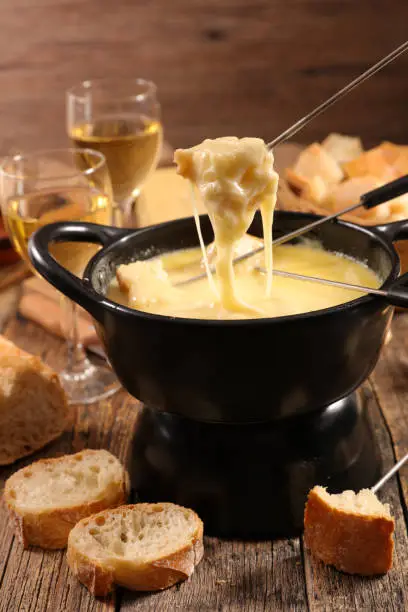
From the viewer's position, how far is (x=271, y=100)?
153 inches

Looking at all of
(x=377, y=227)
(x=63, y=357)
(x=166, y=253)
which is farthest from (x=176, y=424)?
(x=63, y=357)

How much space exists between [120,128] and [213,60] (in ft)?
Answer: 5.25

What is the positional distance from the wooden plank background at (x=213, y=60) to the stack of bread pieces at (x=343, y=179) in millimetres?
1262

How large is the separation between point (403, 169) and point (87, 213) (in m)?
0.96

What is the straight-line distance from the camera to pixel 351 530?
1.34 metres

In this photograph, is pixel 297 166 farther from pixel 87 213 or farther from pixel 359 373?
pixel 359 373

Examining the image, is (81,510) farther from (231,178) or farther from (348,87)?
(348,87)

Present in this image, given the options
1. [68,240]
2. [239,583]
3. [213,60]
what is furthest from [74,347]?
[213,60]

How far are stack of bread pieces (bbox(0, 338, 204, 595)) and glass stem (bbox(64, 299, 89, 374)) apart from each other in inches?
9.5

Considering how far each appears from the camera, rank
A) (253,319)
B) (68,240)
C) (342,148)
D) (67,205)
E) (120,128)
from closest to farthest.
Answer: (253,319) < (68,240) < (67,205) < (120,128) < (342,148)

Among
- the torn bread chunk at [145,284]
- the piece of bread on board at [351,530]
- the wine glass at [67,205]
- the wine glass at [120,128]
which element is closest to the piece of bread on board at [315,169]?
the wine glass at [120,128]

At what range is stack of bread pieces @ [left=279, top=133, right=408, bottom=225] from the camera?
2156 mm

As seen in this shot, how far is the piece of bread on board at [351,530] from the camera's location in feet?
4.34

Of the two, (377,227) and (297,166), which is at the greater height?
(377,227)
